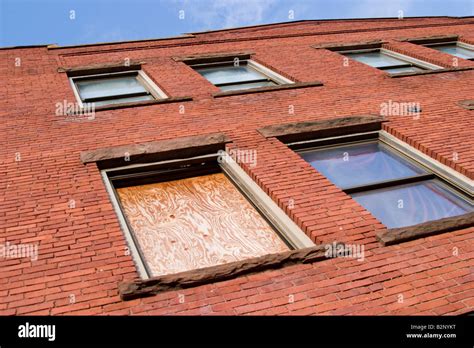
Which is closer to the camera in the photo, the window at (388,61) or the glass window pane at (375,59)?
the window at (388,61)

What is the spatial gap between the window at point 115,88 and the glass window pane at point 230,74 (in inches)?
55.7

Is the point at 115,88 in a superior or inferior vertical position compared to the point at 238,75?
inferior

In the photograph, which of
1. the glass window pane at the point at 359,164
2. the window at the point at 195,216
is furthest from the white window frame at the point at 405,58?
the window at the point at 195,216

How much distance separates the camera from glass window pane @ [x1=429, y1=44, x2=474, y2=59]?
14141mm

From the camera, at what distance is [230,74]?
12.1m

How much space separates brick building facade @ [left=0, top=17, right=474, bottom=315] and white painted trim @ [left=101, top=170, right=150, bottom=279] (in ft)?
0.07

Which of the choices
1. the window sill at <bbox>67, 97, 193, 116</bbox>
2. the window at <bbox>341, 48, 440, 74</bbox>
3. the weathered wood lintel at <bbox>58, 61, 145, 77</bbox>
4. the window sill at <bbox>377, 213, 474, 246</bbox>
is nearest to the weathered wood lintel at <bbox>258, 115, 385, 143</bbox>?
the window sill at <bbox>67, 97, 193, 116</bbox>

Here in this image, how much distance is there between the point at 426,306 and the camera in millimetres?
4773

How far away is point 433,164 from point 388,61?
6420 mm

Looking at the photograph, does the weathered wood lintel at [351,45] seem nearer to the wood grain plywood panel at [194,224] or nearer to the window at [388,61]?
the window at [388,61]

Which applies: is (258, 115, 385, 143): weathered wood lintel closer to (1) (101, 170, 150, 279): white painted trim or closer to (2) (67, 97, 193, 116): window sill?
(2) (67, 97, 193, 116): window sill

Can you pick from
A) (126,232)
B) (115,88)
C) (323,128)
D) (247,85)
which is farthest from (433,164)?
(115,88)

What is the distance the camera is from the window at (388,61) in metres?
12.6

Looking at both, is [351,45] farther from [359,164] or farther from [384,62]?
[359,164]
